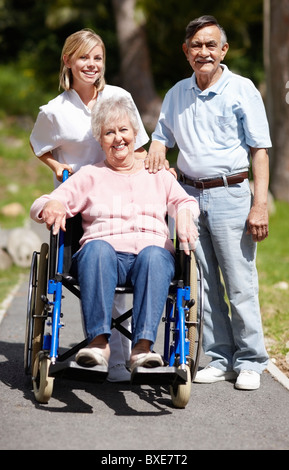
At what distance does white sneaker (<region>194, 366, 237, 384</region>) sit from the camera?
4449 mm

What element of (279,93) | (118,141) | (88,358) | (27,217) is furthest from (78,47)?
(279,93)

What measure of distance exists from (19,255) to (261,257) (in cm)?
282

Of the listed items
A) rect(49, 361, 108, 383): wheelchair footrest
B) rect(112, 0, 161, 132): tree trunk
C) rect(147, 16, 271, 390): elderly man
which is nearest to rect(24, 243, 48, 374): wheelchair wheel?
rect(49, 361, 108, 383): wheelchair footrest

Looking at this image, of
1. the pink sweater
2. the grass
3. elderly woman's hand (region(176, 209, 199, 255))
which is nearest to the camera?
elderly woman's hand (region(176, 209, 199, 255))

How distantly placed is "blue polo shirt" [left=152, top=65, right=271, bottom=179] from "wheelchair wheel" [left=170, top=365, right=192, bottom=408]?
113 cm

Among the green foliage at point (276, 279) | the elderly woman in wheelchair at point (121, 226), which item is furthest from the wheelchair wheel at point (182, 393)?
the green foliage at point (276, 279)

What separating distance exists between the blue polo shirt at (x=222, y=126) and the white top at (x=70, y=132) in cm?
27

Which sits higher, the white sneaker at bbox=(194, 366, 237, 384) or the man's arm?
the man's arm

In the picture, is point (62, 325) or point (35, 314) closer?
point (62, 325)

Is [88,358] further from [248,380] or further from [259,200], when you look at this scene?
[259,200]

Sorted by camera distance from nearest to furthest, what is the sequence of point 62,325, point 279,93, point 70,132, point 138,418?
point 138,418 < point 62,325 < point 70,132 < point 279,93

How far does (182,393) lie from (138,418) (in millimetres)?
248

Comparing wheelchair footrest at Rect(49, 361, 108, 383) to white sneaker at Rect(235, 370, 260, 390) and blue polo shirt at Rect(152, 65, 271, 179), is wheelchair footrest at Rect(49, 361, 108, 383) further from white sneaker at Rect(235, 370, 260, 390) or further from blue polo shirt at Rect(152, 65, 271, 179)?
blue polo shirt at Rect(152, 65, 271, 179)

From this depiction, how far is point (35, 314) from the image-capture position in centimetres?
412
